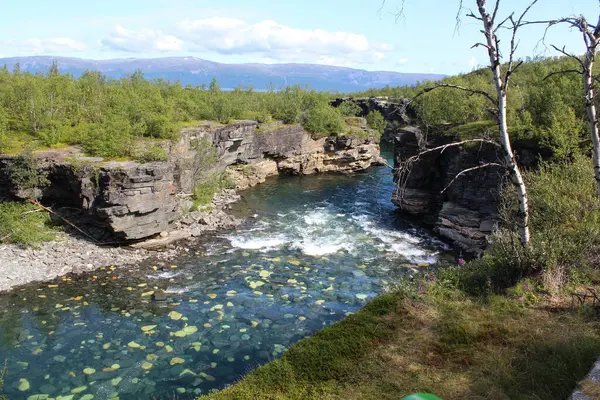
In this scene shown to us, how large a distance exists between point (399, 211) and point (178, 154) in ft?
61.3

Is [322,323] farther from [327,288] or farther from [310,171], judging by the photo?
[310,171]

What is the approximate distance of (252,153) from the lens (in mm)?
44844

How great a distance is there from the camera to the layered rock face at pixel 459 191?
82.1 feet

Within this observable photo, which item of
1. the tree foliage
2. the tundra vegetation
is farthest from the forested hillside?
Result: the tundra vegetation

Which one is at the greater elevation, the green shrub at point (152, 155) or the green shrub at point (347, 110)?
the green shrub at point (347, 110)

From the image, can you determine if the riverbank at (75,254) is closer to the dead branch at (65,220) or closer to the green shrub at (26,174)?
the dead branch at (65,220)

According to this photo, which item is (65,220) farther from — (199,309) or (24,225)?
(199,309)

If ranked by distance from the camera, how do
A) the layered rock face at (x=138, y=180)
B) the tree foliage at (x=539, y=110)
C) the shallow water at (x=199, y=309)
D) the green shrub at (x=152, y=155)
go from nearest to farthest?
the shallow water at (x=199, y=309) → the tree foliage at (x=539, y=110) → the layered rock face at (x=138, y=180) → the green shrub at (x=152, y=155)

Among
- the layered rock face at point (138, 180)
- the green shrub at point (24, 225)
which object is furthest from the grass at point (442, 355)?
the green shrub at point (24, 225)

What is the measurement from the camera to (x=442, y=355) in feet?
28.0

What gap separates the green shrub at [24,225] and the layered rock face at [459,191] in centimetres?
1983

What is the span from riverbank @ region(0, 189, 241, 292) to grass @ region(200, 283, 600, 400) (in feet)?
52.7

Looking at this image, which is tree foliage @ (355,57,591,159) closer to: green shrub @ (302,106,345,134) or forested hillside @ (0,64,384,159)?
green shrub @ (302,106,345,134)

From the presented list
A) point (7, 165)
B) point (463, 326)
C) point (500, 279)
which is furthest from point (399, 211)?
point (7, 165)
